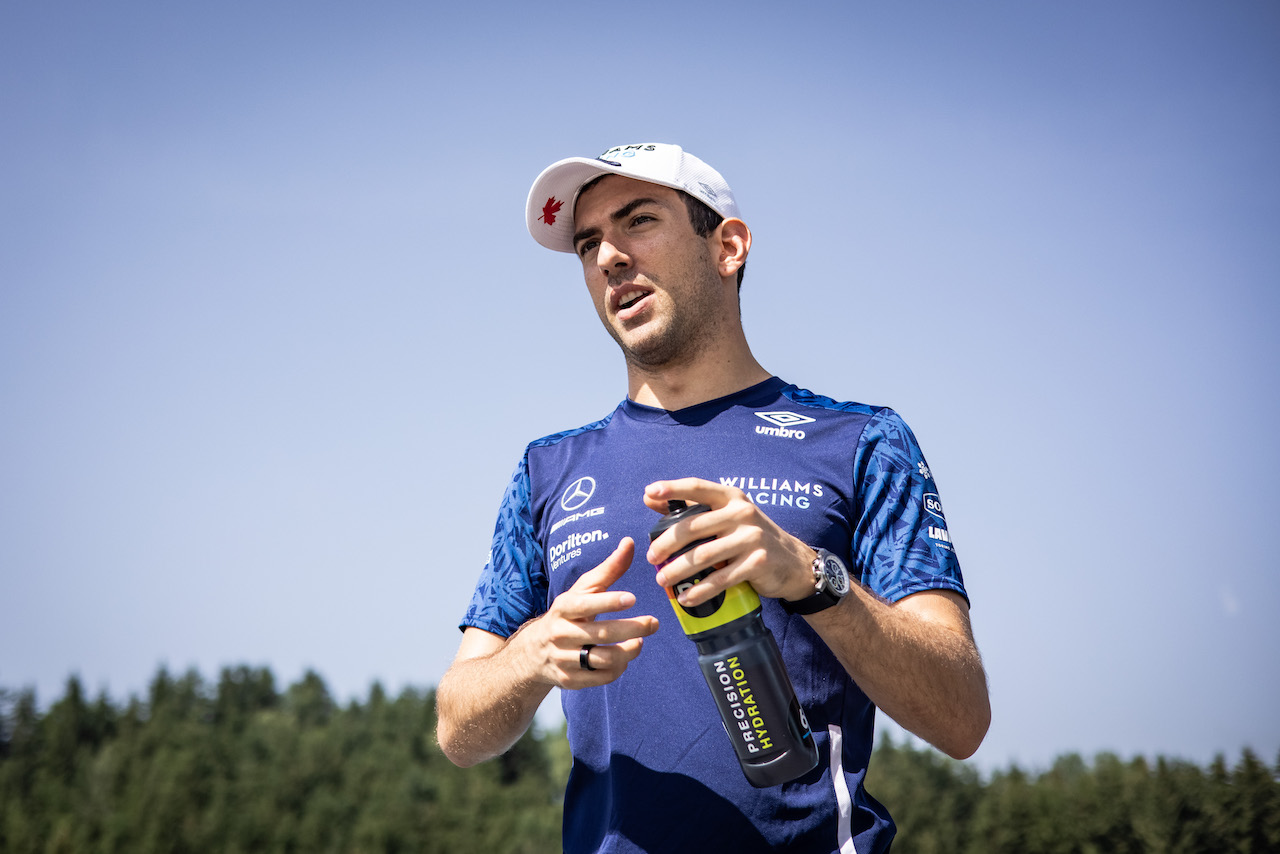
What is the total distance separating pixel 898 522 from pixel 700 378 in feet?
3.07

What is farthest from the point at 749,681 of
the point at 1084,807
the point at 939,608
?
the point at 1084,807

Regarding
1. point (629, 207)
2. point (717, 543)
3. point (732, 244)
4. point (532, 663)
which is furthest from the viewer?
point (732, 244)

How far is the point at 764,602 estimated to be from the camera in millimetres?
3072

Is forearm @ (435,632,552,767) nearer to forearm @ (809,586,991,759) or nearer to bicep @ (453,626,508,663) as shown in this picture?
bicep @ (453,626,508,663)

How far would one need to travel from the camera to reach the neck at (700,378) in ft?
11.8

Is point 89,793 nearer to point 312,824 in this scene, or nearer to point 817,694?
point 312,824

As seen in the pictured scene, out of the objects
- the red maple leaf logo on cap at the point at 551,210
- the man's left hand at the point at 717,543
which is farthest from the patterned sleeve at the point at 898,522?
the red maple leaf logo on cap at the point at 551,210

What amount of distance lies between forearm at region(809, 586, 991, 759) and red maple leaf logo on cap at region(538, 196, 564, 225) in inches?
82.6

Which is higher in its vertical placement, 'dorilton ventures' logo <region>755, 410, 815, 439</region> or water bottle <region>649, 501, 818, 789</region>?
'dorilton ventures' logo <region>755, 410, 815, 439</region>

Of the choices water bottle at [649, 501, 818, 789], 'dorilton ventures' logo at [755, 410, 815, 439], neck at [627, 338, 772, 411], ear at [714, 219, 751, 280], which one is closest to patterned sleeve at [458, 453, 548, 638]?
neck at [627, 338, 772, 411]

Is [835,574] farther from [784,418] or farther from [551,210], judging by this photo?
[551,210]

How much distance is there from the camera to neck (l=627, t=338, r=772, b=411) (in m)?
3.61

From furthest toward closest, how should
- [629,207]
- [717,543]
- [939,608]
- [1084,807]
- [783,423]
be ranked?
[1084,807] < [629,207] < [783,423] < [939,608] < [717,543]

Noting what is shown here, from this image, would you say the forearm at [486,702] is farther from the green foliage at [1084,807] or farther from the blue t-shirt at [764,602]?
the green foliage at [1084,807]
